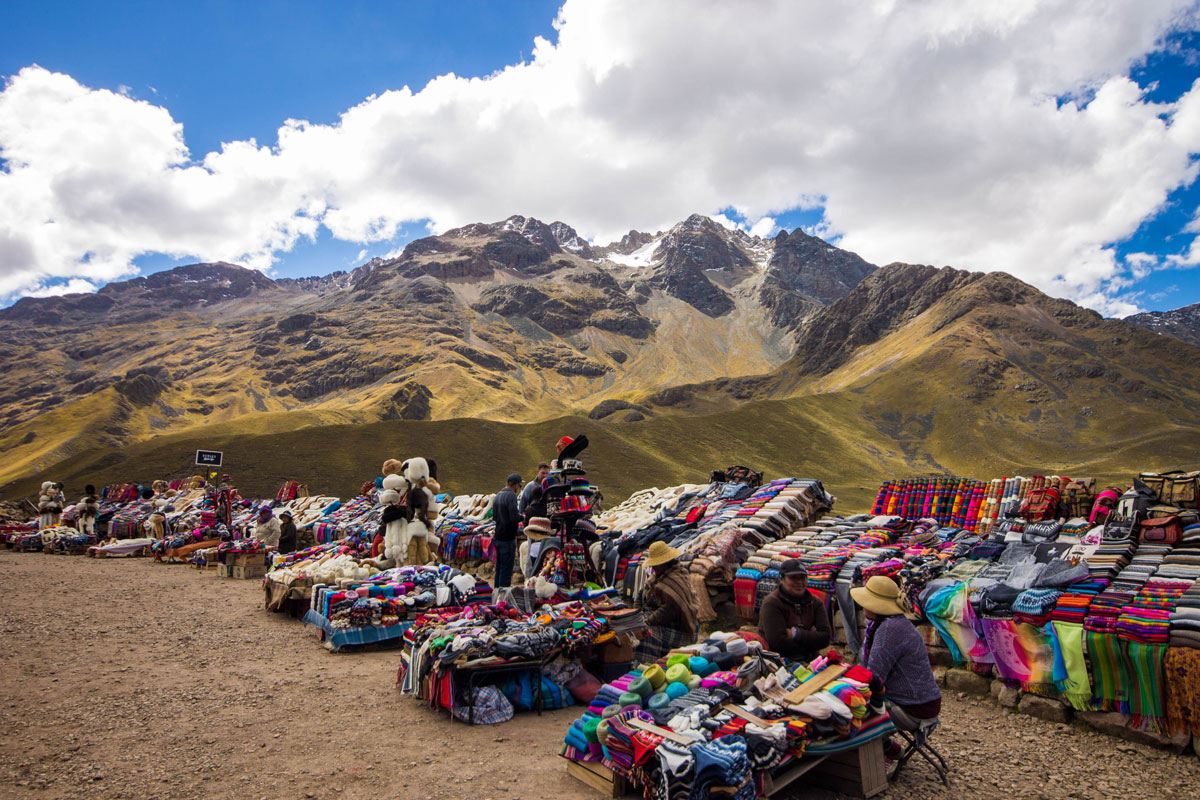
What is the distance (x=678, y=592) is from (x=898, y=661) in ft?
8.51

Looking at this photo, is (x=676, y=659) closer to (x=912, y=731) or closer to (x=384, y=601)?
(x=912, y=731)

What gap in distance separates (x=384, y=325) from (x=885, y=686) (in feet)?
632

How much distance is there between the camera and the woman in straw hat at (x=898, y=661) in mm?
5441

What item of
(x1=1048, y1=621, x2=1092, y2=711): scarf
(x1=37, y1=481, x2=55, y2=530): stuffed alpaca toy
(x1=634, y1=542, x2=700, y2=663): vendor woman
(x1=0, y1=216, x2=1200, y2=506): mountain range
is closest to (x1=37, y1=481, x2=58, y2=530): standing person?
(x1=37, y1=481, x2=55, y2=530): stuffed alpaca toy

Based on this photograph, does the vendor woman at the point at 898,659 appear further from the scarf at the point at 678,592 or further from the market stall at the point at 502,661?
the market stall at the point at 502,661

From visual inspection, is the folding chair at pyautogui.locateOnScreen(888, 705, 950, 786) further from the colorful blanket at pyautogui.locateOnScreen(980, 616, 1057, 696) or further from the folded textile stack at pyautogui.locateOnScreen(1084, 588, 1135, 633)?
the folded textile stack at pyautogui.locateOnScreen(1084, 588, 1135, 633)

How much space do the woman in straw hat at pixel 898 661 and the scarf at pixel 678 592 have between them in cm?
237

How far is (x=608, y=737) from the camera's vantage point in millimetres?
5156

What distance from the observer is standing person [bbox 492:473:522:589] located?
1155 centimetres

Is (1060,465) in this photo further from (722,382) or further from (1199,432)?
(722,382)

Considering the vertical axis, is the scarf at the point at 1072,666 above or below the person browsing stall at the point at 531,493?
below

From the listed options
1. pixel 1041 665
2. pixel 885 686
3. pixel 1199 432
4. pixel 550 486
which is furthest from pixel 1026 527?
pixel 1199 432

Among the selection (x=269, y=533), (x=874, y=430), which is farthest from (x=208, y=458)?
(x=874, y=430)

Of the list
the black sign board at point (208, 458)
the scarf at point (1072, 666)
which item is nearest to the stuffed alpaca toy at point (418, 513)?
the scarf at point (1072, 666)
